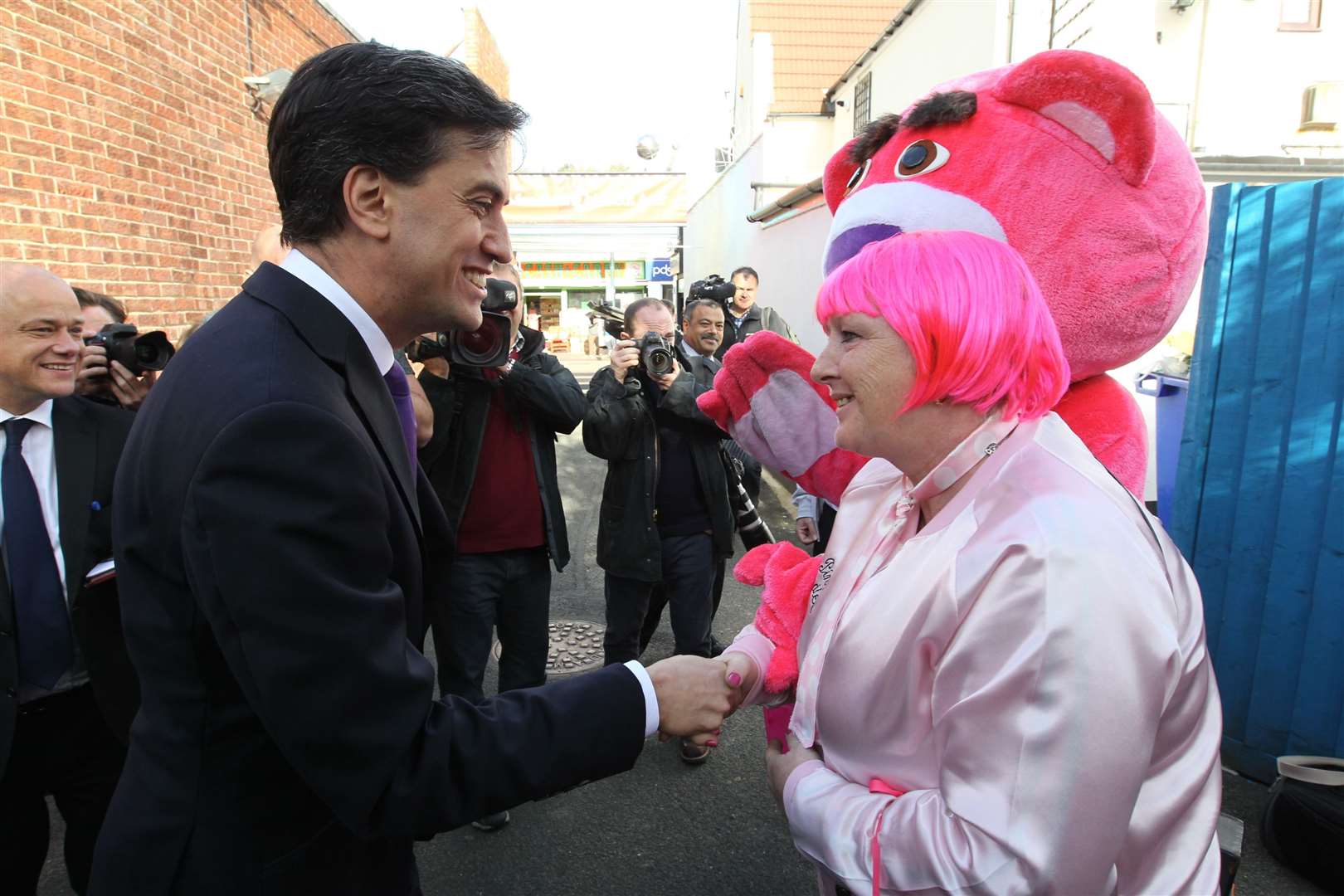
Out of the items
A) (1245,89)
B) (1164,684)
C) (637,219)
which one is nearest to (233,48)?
(1164,684)

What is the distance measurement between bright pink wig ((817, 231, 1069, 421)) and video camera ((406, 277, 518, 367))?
211 centimetres

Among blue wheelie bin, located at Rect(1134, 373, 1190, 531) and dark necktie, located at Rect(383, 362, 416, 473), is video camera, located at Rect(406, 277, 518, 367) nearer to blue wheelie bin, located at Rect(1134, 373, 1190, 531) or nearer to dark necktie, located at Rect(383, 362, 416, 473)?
dark necktie, located at Rect(383, 362, 416, 473)

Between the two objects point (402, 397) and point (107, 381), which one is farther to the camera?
point (107, 381)

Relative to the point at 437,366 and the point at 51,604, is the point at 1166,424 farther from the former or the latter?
the point at 51,604

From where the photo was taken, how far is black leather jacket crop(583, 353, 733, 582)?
3559mm

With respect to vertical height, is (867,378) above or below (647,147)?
below

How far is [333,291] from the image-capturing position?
1.24m

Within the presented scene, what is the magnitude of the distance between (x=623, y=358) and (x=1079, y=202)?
7.15ft

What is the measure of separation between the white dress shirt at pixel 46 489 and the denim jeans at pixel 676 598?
6.70 feet

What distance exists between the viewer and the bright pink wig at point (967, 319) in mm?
1175

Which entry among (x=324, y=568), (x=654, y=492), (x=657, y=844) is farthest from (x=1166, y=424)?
(x=324, y=568)

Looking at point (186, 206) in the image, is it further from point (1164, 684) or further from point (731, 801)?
point (1164, 684)

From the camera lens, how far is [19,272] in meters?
2.32

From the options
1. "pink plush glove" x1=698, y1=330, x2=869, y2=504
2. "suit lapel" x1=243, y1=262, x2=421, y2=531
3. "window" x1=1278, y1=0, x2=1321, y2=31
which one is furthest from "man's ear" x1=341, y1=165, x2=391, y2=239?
"window" x1=1278, y1=0, x2=1321, y2=31
